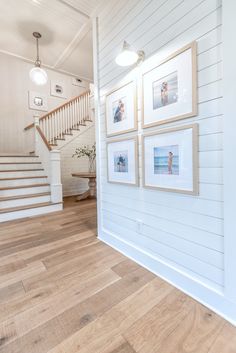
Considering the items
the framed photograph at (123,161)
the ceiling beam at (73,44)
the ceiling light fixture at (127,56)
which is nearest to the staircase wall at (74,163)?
the ceiling beam at (73,44)

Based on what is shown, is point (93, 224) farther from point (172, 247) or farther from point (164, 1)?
point (164, 1)

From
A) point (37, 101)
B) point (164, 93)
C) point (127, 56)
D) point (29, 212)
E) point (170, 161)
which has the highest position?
point (37, 101)

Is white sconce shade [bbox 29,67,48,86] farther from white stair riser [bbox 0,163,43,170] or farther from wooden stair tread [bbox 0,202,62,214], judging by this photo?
wooden stair tread [bbox 0,202,62,214]

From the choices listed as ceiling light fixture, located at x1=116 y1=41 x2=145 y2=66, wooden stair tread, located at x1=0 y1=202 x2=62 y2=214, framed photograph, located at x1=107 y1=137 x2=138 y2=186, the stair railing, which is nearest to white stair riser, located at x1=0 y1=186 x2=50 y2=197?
wooden stair tread, located at x1=0 y1=202 x2=62 y2=214

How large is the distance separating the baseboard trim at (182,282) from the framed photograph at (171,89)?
1.22m

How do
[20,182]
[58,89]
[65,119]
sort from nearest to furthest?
[20,182], [65,119], [58,89]

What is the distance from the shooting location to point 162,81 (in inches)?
57.7

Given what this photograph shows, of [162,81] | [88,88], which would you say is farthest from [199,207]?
[88,88]

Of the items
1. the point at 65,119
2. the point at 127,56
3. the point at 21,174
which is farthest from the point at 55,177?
the point at 127,56

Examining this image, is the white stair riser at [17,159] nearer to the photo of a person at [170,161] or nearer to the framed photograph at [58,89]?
the framed photograph at [58,89]

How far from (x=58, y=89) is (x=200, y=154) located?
6132 mm

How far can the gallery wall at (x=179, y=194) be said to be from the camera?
117 cm

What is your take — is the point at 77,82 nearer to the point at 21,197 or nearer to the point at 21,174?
the point at 21,174

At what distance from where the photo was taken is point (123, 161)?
1.95 meters
